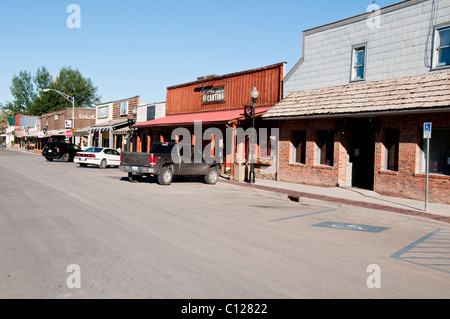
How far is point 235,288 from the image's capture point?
487cm

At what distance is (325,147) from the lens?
18250mm

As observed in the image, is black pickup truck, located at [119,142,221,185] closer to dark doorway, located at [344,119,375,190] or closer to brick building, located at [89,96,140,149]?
dark doorway, located at [344,119,375,190]

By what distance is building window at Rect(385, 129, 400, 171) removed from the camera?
50.1 feet

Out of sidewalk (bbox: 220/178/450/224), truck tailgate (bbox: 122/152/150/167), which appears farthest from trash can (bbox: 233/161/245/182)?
truck tailgate (bbox: 122/152/150/167)

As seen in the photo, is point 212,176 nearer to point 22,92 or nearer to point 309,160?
point 309,160

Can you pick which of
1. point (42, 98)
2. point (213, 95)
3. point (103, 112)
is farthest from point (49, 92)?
point (213, 95)

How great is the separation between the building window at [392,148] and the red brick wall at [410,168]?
0.65ft

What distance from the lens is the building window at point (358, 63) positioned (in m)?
17.2

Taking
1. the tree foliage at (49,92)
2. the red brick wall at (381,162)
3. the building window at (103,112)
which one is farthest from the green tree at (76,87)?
the red brick wall at (381,162)

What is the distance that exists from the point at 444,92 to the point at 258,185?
27.0 feet

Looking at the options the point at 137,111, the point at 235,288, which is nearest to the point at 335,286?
the point at 235,288

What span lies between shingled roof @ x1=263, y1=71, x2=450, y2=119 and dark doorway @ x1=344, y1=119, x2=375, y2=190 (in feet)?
4.31

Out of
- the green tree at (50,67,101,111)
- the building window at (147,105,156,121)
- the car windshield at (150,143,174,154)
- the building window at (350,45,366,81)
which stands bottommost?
the car windshield at (150,143,174,154)
